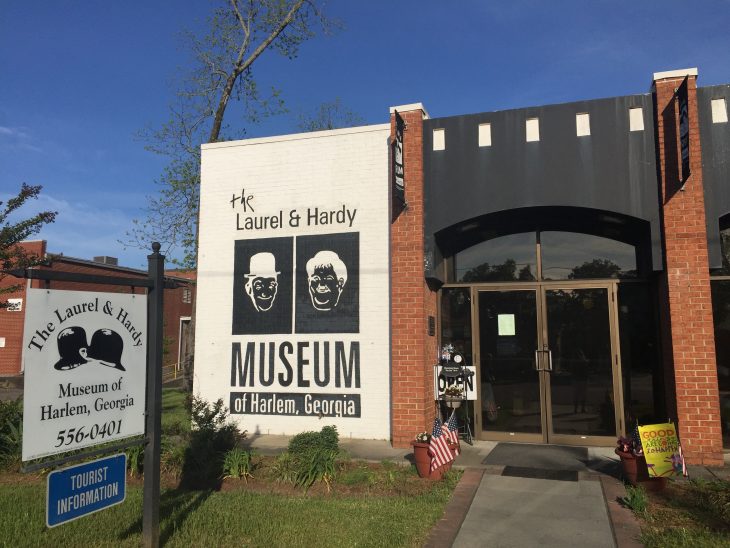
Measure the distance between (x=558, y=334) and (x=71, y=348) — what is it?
7.59m

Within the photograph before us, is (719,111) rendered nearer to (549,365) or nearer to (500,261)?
(500,261)

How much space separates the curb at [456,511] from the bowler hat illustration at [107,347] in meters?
3.15

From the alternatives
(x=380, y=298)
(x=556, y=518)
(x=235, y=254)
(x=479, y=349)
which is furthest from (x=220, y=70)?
(x=556, y=518)

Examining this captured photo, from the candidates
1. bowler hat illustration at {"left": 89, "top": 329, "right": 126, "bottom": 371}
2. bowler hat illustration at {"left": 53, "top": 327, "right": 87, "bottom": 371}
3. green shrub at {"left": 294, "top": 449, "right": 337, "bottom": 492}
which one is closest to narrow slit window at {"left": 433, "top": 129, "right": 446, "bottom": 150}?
green shrub at {"left": 294, "top": 449, "right": 337, "bottom": 492}

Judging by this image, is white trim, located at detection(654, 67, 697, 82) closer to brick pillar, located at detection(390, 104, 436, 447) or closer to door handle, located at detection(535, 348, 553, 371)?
brick pillar, located at detection(390, 104, 436, 447)

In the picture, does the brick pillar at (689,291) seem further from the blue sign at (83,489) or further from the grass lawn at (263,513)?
the blue sign at (83,489)

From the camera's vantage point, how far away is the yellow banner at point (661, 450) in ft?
21.6

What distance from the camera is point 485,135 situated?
9617mm

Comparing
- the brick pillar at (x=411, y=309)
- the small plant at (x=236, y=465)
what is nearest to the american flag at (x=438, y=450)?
the brick pillar at (x=411, y=309)

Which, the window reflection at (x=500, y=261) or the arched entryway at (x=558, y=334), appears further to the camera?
the window reflection at (x=500, y=261)

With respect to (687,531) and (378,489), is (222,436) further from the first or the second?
(687,531)

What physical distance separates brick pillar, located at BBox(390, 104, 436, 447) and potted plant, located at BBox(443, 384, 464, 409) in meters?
0.27

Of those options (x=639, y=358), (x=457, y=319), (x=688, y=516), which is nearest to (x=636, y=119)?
(x=639, y=358)

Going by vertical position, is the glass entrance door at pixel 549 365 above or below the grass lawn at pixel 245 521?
above
